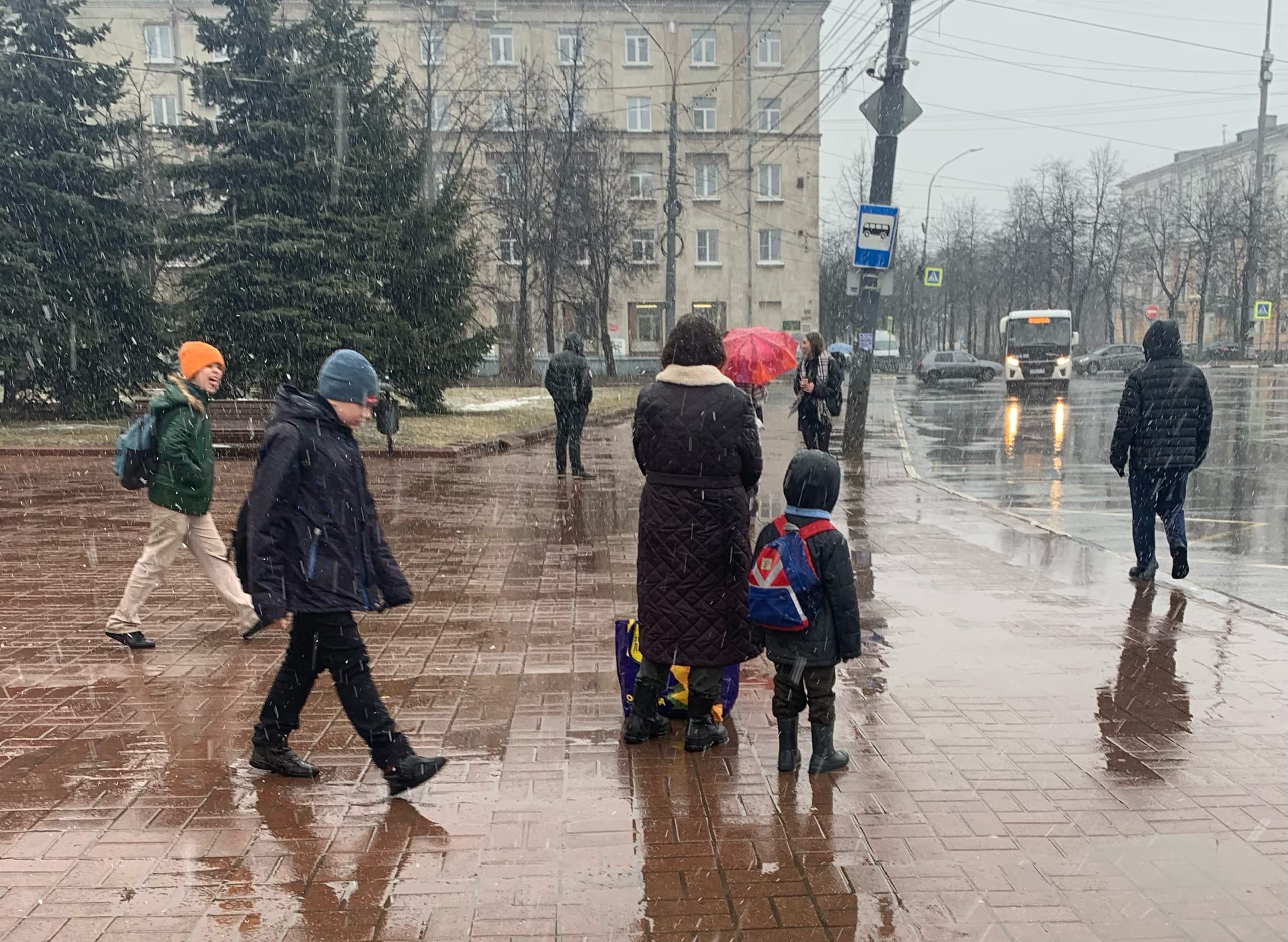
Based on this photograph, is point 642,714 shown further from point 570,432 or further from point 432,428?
point 432,428

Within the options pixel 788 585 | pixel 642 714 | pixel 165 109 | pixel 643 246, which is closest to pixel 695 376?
pixel 788 585

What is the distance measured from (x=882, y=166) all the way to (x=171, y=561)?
41.1 ft

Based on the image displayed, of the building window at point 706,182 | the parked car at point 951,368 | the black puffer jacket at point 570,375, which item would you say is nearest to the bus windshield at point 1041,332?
the parked car at point 951,368

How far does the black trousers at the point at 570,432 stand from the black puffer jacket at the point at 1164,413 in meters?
7.52

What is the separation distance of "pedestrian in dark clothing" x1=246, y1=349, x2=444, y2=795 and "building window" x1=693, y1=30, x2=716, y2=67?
172ft

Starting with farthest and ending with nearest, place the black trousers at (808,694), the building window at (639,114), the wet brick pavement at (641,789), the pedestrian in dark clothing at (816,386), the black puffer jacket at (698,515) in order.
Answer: the building window at (639,114)
the pedestrian in dark clothing at (816,386)
the black puffer jacket at (698,515)
the black trousers at (808,694)
the wet brick pavement at (641,789)

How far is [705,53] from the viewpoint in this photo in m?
53.2

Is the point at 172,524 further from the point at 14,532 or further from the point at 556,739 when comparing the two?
the point at 14,532

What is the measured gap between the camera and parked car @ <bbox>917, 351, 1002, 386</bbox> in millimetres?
46844

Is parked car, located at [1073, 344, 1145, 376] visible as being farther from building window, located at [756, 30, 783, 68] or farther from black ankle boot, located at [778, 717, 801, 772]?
black ankle boot, located at [778, 717, 801, 772]

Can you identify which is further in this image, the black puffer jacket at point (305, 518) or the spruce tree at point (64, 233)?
the spruce tree at point (64, 233)

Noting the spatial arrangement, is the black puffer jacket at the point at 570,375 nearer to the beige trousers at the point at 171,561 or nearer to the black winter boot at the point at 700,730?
the beige trousers at the point at 171,561

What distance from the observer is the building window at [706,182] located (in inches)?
2137

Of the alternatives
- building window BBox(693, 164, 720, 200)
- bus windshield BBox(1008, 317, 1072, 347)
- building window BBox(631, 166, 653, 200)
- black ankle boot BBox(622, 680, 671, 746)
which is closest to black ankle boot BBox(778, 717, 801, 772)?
black ankle boot BBox(622, 680, 671, 746)
